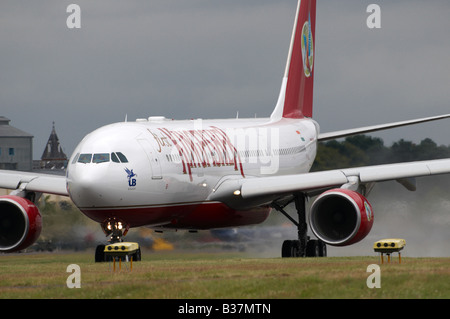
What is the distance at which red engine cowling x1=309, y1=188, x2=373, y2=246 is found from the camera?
1175 inches

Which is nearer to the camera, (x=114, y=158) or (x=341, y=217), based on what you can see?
(x=114, y=158)

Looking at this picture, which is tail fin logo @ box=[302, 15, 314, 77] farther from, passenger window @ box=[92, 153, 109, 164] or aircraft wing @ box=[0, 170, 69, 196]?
passenger window @ box=[92, 153, 109, 164]

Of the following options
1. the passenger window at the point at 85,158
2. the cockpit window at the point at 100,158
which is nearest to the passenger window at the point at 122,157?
the cockpit window at the point at 100,158

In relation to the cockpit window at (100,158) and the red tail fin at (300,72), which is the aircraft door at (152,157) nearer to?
the cockpit window at (100,158)

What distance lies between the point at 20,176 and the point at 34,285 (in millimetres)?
12143

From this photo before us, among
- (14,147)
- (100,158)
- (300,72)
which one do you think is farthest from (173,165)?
(14,147)

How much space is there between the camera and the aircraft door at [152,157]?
30.5 meters

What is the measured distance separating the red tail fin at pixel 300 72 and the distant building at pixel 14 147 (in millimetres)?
64159

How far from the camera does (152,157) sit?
30.7 meters

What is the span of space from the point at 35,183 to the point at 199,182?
15.7 ft

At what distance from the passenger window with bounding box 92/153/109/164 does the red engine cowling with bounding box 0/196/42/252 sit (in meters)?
3.45

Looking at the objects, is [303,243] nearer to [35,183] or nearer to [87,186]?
[35,183]
